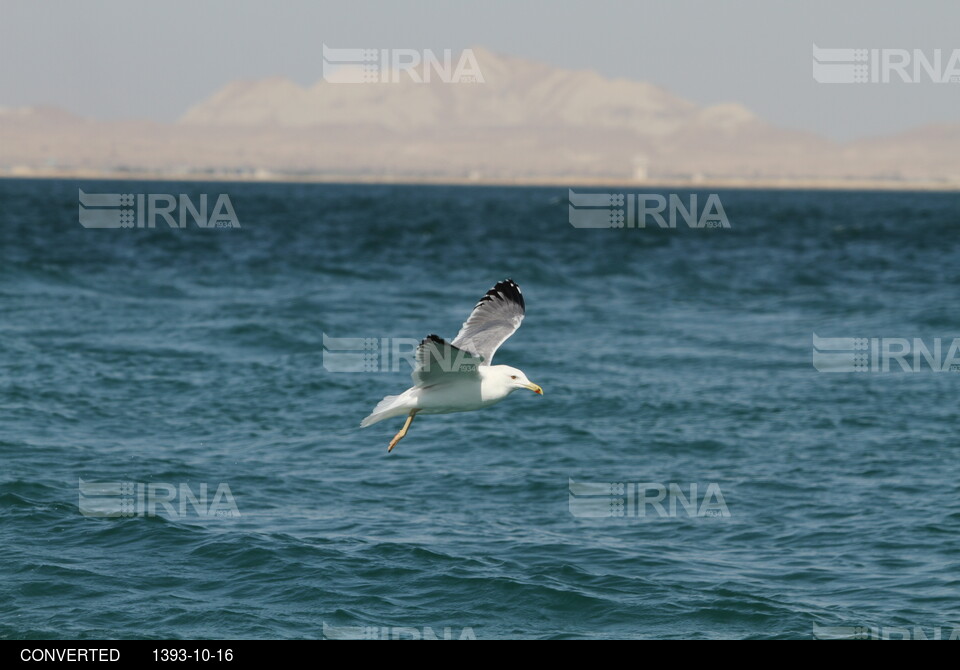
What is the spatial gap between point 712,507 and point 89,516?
9.33 meters

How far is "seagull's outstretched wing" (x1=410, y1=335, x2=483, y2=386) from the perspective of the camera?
1216 centimetres

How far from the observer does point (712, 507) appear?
19484mm

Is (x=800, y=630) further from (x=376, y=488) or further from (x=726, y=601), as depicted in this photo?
(x=376, y=488)

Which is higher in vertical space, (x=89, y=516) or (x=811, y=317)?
(x=811, y=317)

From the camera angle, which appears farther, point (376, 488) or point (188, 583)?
point (376, 488)

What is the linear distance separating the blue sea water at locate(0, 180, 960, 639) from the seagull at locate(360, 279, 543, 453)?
110 inches

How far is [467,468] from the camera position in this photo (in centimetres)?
2161

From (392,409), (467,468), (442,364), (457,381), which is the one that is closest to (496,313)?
(457,381)

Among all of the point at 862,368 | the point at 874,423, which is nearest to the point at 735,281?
the point at 862,368

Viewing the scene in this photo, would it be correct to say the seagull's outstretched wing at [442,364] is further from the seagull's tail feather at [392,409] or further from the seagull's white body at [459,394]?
the seagull's tail feather at [392,409]

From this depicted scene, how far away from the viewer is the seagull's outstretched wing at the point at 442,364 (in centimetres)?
1216

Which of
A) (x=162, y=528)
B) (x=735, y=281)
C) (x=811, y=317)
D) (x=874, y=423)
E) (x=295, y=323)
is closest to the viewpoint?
(x=162, y=528)

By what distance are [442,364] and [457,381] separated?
2.59 ft

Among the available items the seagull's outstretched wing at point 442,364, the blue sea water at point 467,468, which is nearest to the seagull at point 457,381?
the seagull's outstretched wing at point 442,364
